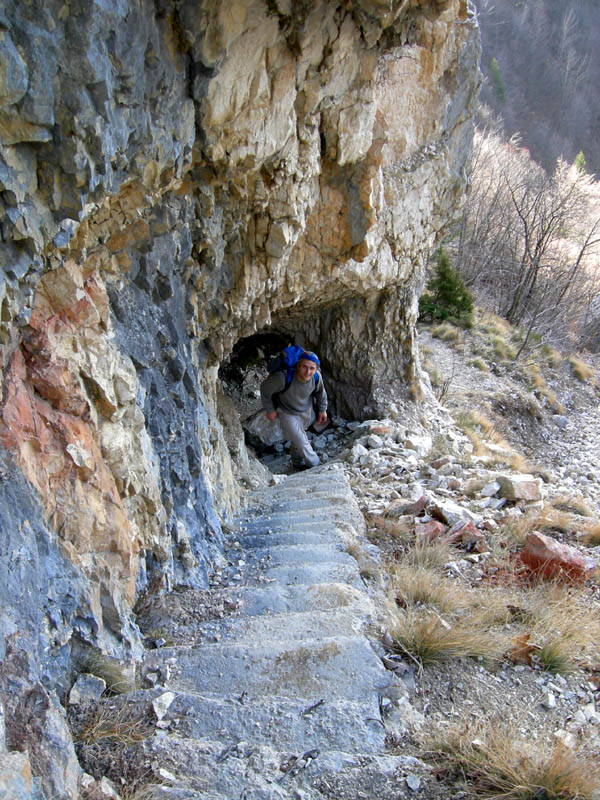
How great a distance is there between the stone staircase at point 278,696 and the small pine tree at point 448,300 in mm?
12091

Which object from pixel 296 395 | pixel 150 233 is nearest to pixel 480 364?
pixel 296 395

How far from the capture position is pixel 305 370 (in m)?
7.05

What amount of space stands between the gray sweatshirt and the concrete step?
15.1 feet

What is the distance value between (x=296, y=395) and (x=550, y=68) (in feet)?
157

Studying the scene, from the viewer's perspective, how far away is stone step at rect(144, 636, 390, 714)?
259cm

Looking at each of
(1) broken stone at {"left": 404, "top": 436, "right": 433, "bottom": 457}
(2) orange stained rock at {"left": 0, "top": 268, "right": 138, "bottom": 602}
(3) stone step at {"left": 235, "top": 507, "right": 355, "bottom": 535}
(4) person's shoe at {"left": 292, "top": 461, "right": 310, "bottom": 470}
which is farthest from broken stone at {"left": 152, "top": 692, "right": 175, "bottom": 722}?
(4) person's shoe at {"left": 292, "top": 461, "right": 310, "bottom": 470}

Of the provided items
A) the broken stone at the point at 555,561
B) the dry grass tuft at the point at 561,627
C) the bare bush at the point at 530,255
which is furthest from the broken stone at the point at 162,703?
the bare bush at the point at 530,255

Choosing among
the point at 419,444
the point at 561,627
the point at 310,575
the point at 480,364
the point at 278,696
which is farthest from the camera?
the point at 480,364

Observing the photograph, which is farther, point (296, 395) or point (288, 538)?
point (296, 395)

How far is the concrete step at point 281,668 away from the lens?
258 centimetres

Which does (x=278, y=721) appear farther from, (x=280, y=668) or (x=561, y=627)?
(x=561, y=627)

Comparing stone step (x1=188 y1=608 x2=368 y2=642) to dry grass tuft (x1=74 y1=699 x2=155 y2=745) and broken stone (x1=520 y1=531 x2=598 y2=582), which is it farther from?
broken stone (x1=520 y1=531 x2=598 y2=582)

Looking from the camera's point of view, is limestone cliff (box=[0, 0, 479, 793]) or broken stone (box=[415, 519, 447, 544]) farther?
broken stone (box=[415, 519, 447, 544])

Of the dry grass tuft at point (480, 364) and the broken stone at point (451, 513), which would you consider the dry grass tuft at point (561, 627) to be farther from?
the dry grass tuft at point (480, 364)
